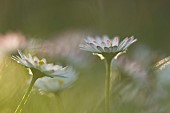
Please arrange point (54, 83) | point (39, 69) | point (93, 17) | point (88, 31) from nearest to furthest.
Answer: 1. point (39, 69)
2. point (54, 83)
3. point (88, 31)
4. point (93, 17)

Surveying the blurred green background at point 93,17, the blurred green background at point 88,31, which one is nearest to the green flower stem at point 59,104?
the blurred green background at point 88,31

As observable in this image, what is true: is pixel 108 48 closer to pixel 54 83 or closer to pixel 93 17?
pixel 54 83

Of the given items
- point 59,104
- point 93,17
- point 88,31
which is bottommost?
point 59,104

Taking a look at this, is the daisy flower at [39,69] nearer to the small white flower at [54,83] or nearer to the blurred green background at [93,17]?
the small white flower at [54,83]

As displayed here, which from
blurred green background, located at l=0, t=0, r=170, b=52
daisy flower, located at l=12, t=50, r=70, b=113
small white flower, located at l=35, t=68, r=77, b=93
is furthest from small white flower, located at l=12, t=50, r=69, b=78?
blurred green background, located at l=0, t=0, r=170, b=52

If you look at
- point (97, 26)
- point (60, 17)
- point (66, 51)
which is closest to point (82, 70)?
point (66, 51)

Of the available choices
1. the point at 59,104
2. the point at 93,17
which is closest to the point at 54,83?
the point at 59,104

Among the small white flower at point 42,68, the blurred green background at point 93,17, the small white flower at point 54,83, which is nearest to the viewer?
the small white flower at point 42,68

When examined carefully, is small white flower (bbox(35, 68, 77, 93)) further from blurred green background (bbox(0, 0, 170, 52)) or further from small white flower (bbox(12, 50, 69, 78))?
blurred green background (bbox(0, 0, 170, 52))

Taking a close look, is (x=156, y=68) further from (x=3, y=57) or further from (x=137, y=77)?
(x=3, y=57)

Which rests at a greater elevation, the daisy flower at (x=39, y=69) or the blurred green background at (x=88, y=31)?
the blurred green background at (x=88, y=31)
